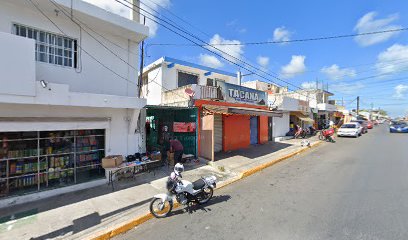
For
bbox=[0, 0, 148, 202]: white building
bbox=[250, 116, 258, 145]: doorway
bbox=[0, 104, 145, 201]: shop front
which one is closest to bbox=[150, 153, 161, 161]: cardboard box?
bbox=[0, 0, 148, 202]: white building

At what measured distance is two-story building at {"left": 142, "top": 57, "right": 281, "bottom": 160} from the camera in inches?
414

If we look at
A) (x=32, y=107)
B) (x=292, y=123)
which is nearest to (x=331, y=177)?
(x=32, y=107)

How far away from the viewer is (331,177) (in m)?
7.90

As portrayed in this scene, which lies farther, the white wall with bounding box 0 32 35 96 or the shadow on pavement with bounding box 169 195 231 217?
the shadow on pavement with bounding box 169 195 231 217

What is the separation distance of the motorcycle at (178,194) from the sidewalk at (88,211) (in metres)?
0.36

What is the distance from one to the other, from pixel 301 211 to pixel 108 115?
6937 millimetres

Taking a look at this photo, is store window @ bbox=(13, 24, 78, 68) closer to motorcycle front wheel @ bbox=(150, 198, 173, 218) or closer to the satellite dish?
the satellite dish

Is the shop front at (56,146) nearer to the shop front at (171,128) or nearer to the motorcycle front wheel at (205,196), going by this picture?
the shop front at (171,128)

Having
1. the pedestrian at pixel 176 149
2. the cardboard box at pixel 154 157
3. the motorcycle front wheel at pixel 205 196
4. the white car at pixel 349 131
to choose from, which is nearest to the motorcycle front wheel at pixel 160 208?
the motorcycle front wheel at pixel 205 196

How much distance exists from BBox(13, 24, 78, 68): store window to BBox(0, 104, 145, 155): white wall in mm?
1594

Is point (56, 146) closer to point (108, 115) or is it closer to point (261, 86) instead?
point (108, 115)

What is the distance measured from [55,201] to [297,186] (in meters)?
7.53

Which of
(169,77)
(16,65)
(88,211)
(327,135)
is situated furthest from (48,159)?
(327,135)

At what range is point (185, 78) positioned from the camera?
1516 centimetres
